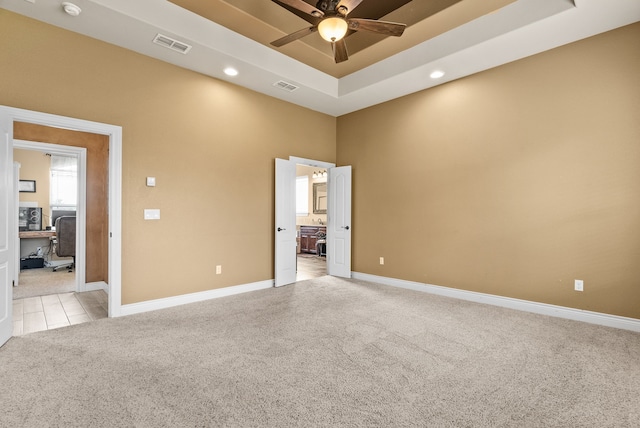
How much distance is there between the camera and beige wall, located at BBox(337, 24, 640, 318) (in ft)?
10.8

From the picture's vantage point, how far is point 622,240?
3270 mm

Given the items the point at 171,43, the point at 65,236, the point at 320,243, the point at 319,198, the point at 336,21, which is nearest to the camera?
the point at 336,21

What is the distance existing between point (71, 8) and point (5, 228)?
219cm

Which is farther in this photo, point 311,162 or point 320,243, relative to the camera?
point 320,243

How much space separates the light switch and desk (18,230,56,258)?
4401mm

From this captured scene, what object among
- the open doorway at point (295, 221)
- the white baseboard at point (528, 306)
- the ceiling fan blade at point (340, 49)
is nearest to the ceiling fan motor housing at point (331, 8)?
the ceiling fan blade at point (340, 49)

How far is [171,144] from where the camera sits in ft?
13.2

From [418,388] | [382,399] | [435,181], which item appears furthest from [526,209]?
[382,399]

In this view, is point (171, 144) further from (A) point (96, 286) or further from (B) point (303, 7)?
(A) point (96, 286)

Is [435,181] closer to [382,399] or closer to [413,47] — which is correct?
[413,47]

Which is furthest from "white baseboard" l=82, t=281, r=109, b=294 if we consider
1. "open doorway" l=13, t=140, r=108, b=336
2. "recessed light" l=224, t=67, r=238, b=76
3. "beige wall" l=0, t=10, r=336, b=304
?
"recessed light" l=224, t=67, r=238, b=76

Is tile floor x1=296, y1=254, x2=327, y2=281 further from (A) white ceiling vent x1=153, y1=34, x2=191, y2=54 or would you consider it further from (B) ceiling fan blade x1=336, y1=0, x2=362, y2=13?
(B) ceiling fan blade x1=336, y1=0, x2=362, y2=13

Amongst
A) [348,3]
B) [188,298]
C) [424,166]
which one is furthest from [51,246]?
[424,166]

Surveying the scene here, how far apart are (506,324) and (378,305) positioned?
58.2 inches
